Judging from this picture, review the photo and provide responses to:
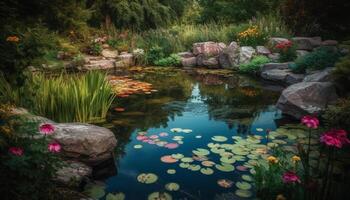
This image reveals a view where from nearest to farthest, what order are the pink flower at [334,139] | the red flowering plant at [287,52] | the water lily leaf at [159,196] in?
the pink flower at [334,139]
the water lily leaf at [159,196]
the red flowering plant at [287,52]

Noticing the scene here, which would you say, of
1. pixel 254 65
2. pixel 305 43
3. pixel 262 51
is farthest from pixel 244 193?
pixel 305 43

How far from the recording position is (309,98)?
5438 mm

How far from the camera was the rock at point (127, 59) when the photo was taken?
1159cm

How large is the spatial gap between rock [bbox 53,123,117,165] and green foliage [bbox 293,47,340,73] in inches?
217

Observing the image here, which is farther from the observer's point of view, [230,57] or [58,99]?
[230,57]

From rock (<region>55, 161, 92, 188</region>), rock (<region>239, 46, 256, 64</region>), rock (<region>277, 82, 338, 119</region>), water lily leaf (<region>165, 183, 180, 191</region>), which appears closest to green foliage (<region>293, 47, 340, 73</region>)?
rock (<region>277, 82, 338, 119</region>)

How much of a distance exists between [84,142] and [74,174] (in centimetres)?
47

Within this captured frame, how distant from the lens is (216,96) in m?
7.30

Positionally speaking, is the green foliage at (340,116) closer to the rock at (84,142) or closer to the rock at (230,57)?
the rock at (84,142)

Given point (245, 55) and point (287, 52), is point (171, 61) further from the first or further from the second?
point (287, 52)

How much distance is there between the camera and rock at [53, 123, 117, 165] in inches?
145

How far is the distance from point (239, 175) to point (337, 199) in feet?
3.57

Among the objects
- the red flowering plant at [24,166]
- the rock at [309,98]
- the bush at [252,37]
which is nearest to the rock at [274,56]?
the bush at [252,37]

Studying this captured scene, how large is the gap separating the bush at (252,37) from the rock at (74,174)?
919 centimetres
